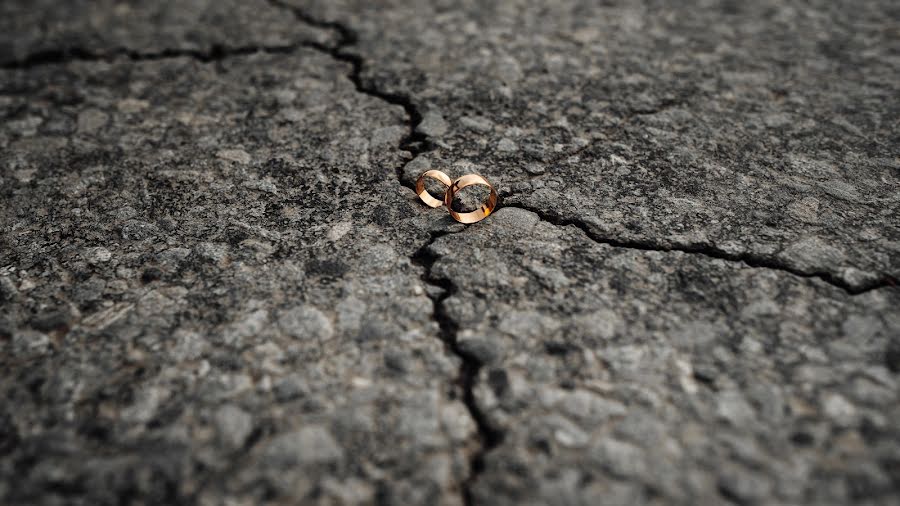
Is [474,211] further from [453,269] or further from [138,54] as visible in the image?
[138,54]

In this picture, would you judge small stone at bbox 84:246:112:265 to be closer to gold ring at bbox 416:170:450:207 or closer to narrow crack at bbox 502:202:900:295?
gold ring at bbox 416:170:450:207

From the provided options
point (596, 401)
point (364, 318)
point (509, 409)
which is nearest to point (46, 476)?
point (364, 318)

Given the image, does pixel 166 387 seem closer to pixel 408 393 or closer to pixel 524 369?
pixel 408 393

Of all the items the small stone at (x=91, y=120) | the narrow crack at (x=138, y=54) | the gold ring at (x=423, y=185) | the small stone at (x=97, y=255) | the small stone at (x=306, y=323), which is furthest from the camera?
the narrow crack at (x=138, y=54)

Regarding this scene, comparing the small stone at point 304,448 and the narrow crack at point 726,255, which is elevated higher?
the narrow crack at point 726,255

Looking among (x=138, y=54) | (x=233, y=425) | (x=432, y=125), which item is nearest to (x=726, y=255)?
(x=432, y=125)

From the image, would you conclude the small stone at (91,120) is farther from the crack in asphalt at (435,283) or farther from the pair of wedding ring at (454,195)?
the pair of wedding ring at (454,195)

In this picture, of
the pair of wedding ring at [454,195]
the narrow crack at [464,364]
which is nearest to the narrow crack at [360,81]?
the pair of wedding ring at [454,195]
